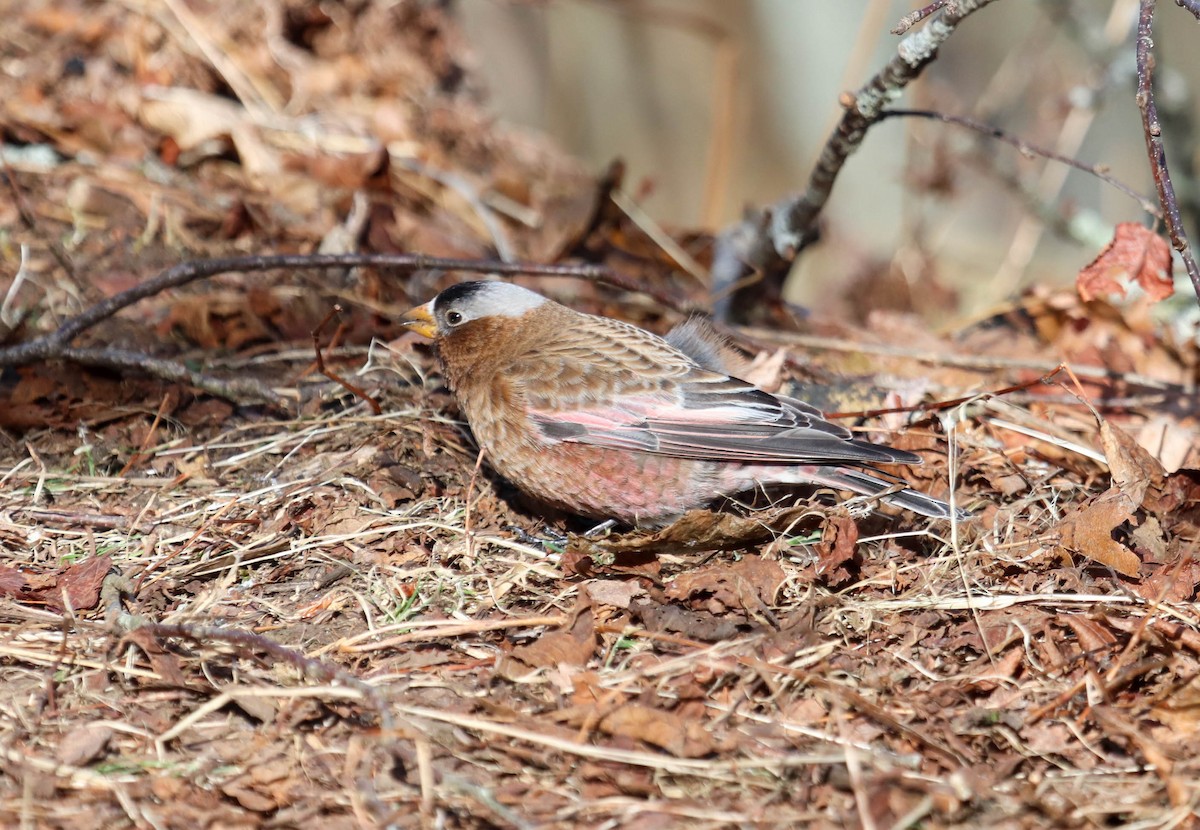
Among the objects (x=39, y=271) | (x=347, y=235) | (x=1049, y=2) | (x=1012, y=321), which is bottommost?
(x=39, y=271)

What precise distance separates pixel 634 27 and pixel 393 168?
5.37m

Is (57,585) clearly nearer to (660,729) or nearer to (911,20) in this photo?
(660,729)

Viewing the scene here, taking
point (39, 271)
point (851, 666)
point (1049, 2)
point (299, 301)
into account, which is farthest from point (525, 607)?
point (1049, 2)

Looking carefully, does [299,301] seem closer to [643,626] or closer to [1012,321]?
[643,626]

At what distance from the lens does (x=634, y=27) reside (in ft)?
37.5

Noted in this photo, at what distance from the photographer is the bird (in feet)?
13.0

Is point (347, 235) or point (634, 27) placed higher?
point (634, 27)

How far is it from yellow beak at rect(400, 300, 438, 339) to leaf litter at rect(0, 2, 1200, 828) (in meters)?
0.27

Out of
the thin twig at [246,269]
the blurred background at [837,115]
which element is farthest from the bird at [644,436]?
the blurred background at [837,115]

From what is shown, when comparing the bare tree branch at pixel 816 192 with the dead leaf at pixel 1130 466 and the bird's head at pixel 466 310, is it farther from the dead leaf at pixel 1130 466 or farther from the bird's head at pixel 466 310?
the dead leaf at pixel 1130 466

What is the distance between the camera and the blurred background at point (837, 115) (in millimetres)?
8703

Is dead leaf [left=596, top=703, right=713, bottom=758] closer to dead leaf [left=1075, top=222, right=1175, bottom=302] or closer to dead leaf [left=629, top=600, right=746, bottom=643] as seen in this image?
dead leaf [left=629, top=600, right=746, bottom=643]

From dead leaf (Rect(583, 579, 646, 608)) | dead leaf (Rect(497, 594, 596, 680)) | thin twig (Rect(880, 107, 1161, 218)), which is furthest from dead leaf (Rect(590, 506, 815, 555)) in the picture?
thin twig (Rect(880, 107, 1161, 218))

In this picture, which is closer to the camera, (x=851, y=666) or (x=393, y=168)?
(x=851, y=666)
